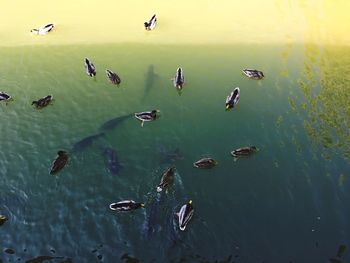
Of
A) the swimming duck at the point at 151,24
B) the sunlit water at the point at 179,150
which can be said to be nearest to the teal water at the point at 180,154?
the sunlit water at the point at 179,150

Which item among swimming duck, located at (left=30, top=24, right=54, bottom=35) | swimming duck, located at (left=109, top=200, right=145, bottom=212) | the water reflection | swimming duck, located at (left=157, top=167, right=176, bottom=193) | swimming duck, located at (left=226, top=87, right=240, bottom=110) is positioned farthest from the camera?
swimming duck, located at (left=30, top=24, right=54, bottom=35)

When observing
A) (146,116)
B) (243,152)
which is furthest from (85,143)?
(243,152)

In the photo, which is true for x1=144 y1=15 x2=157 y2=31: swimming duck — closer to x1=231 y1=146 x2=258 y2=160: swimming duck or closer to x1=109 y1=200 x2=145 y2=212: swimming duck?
x1=231 y1=146 x2=258 y2=160: swimming duck

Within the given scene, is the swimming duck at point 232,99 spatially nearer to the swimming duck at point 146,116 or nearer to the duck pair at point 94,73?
the swimming duck at point 146,116

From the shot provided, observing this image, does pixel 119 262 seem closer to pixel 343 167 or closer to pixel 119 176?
pixel 119 176

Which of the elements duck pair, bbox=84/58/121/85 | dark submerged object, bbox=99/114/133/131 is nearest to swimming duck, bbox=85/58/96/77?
duck pair, bbox=84/58/121/85

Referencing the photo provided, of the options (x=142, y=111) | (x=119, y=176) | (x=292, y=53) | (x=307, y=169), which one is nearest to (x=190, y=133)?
(x=142, y=111)
